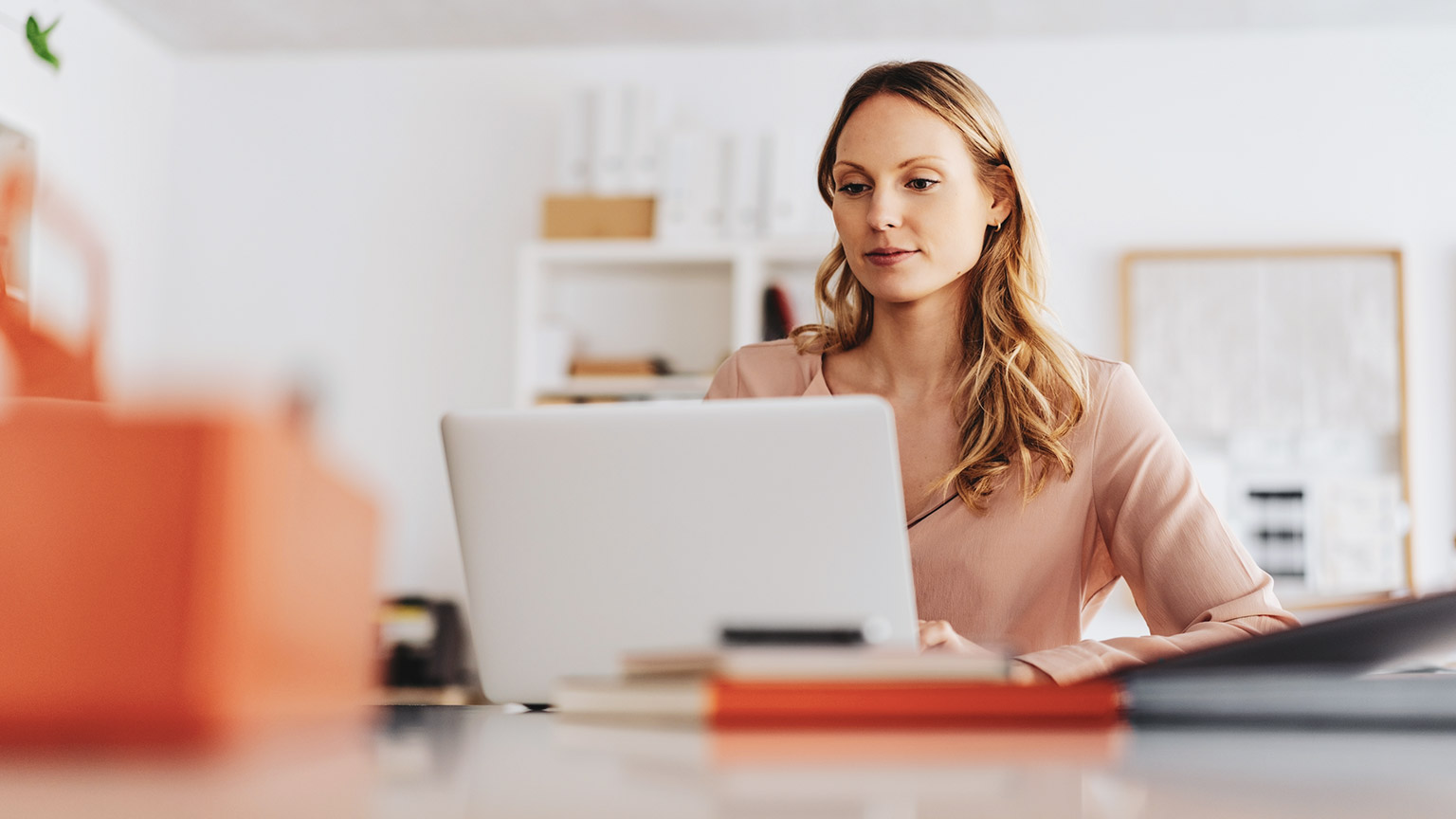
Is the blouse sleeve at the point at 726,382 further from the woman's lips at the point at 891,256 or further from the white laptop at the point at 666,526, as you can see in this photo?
the white laptop at the point at 666,526

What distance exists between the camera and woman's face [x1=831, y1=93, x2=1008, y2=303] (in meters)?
1.45

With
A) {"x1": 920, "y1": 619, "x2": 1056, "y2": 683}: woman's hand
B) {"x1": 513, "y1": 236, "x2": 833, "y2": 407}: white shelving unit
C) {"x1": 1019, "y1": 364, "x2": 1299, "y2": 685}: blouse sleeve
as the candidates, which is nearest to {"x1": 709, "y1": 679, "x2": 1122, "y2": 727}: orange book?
{"x1": 920, "y1": 619, "x2": 1056, "y2": 683}: woman's hand

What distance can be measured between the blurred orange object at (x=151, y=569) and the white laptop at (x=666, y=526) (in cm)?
37

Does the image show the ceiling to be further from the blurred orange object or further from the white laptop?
the blurred orange object

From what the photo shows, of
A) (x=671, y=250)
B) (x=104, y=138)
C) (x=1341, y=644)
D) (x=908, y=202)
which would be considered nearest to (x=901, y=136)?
(x=908, y=202)

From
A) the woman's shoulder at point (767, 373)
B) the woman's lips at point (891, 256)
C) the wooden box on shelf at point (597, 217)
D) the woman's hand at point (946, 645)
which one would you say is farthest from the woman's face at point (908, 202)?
the wooden box on shelf at point (597, 217)

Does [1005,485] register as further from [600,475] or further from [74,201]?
[74,201]

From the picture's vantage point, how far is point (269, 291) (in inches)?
148

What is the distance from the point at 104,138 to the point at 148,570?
142 inches

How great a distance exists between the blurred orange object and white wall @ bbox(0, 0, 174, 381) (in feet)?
9.18

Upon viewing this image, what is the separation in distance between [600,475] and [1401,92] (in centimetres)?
343

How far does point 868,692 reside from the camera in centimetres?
57

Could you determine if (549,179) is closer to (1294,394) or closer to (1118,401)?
(1294,394)

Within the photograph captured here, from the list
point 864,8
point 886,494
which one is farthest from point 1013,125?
point 886,494
